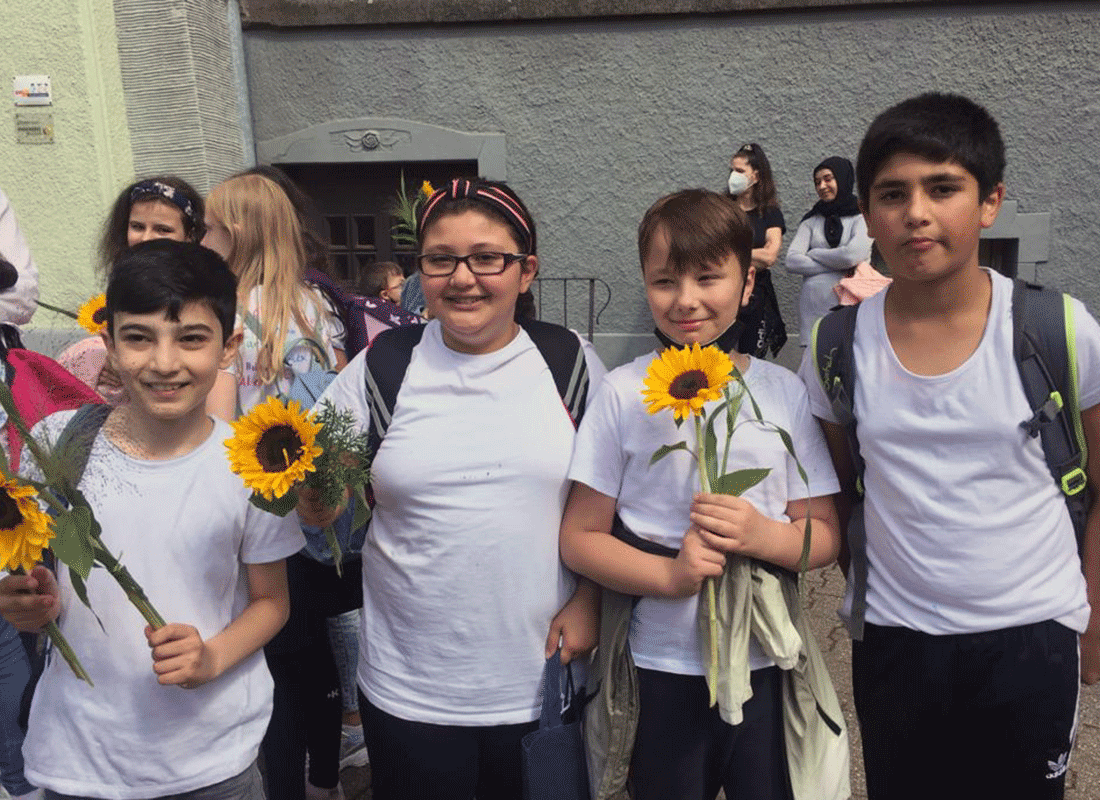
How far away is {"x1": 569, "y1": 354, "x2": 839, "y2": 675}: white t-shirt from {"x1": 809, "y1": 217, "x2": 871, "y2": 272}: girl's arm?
15.2 feet

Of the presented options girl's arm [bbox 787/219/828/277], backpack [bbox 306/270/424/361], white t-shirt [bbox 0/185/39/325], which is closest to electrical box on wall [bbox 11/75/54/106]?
white t-shirt [bbox 0/185/39/325]

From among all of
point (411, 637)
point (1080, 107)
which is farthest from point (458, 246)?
point (1080, 107)

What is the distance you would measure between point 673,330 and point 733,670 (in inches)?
27.4

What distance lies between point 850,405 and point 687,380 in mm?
449

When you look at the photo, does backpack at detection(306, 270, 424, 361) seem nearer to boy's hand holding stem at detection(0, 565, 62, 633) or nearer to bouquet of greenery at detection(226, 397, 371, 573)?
bouquet of greenery at detection(226, 397, 371, 573)

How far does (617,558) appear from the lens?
179 centimetres

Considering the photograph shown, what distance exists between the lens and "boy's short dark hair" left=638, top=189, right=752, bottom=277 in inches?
70.7

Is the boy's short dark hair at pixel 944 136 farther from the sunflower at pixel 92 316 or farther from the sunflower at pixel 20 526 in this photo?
the sunflower at pixel 92 316

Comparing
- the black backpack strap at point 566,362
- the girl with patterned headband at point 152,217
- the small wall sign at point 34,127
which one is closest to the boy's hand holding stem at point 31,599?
the black backpack strap at point 566,362

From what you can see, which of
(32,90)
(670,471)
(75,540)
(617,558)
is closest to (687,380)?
(670,471)

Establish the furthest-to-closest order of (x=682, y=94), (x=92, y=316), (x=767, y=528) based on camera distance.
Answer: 1. (x=682, y=94)
2. (x=92, y=316)
3. (x=767, y=528)

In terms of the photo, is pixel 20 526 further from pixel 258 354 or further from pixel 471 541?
pixel 258 354

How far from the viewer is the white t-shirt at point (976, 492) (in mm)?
1725

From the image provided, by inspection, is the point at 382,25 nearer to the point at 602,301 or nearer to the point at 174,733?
the point at 602,301
